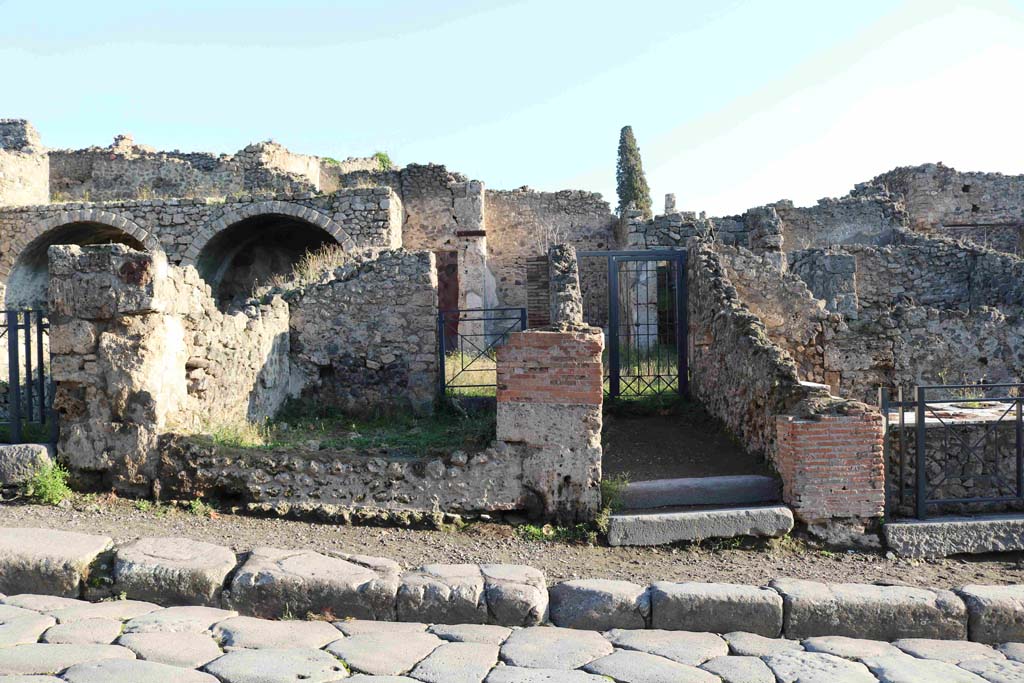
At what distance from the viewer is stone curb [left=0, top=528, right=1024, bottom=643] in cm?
489

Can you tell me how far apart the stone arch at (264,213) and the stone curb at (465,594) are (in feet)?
35.6

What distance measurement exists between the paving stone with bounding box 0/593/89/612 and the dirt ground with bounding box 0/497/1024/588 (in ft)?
2.57

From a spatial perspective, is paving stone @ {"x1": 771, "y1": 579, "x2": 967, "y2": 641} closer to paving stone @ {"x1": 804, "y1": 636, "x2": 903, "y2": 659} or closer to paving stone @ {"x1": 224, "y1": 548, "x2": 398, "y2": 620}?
paving stone @ {"x1": 804, "y1": 636, "x2": 903, "y2": 659}

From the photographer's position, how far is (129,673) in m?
3.65

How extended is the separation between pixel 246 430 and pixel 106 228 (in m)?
11.4

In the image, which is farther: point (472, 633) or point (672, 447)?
point (672, 447)

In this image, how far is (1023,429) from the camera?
7004mm

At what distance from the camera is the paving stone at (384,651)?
400cm

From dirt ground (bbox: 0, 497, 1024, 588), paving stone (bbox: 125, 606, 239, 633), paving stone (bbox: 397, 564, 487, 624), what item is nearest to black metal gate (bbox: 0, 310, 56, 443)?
dirt ground (bbox: 0, 497, 1024, 588)

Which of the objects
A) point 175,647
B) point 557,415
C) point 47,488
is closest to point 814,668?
point 557,415

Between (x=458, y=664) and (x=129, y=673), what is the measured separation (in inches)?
60.5

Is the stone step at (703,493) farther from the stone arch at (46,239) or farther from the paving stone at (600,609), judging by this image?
the stone arch at (46,239)

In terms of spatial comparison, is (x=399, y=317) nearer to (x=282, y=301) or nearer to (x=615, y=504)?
(x=282, y=301)

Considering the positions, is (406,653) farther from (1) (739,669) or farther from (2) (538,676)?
(1) (739,669)
